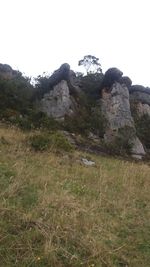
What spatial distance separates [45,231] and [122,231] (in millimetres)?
1547

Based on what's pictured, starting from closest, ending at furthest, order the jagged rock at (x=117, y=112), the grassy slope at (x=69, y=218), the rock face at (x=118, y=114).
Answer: the grassy slope at (x=69, y=218) → the rock face at (x=118, y=114) → the jagged rock at (x=117, y=112)

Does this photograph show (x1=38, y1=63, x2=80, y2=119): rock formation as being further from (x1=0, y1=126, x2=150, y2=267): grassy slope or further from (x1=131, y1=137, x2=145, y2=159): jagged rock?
(x1=0, y1=126, x2=150, y2=267): grassy slope

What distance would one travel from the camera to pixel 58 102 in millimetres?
27281

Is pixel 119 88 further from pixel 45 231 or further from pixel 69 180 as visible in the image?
pixel 45 231

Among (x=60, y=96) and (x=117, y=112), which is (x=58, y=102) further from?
(x=117, y=112)

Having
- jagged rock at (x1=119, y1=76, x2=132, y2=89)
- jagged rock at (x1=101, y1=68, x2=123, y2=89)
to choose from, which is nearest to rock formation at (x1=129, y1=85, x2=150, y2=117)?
jagged rock at (x1=119, y1=76, x2=132, y2=89)

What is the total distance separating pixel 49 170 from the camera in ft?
29.4

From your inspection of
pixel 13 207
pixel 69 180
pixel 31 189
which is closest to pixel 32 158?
pixel 69 180

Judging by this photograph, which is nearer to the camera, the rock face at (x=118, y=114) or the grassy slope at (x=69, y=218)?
the grassy slope at (x=69, y=218)

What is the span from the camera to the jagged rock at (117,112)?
2550 centimetres

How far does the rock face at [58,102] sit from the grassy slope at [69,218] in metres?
17.4

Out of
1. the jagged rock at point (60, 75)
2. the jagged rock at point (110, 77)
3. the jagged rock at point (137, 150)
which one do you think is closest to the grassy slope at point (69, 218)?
the jagged rock at point (137, 150)

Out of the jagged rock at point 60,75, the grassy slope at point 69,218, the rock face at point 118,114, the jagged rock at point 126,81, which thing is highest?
the jagged rock at point 126,81

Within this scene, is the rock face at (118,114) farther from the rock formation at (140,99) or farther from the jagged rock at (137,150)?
the rock formation at (140,99)
